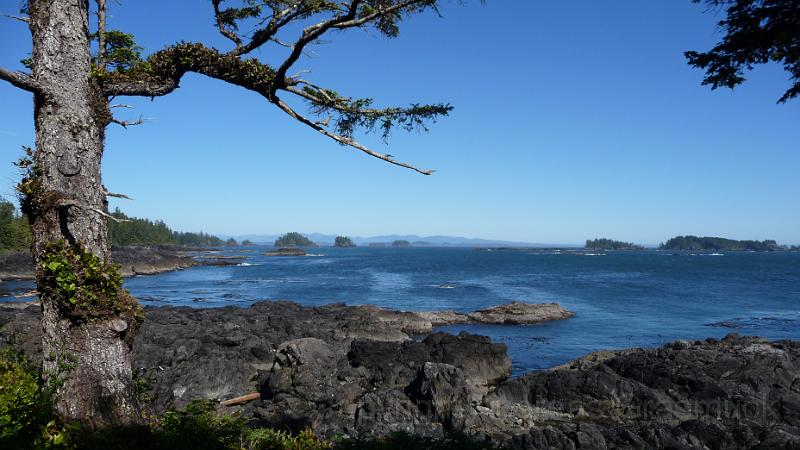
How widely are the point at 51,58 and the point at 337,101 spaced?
3482mm

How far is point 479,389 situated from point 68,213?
53.4 feet

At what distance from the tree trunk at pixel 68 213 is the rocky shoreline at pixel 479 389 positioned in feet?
Answer: 18.7

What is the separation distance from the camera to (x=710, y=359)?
20.4 metres

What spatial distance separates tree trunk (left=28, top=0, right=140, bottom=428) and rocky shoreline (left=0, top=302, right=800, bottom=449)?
5.69 meters

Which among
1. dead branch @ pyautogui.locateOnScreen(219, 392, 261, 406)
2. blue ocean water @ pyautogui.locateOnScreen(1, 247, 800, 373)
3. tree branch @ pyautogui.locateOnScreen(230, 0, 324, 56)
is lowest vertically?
blue ocean water @ pyautogui.locateOnScreen(1, 247, 800, 373)

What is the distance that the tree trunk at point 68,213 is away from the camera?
19.8 feet

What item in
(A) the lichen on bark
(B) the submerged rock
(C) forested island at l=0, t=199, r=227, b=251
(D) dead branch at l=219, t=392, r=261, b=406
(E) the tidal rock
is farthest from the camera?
(C) forested island at l=0, t=199, r=227, b=251

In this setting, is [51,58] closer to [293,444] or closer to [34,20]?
[34,20]

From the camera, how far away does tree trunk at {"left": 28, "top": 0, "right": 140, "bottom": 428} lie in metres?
6.03

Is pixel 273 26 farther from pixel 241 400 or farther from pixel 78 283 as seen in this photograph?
pixel 241 400

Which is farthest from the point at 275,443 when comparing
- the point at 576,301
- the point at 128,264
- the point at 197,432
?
the point at 128,264

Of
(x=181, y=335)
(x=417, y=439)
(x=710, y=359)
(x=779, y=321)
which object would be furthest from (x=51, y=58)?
(x=779, y=321)

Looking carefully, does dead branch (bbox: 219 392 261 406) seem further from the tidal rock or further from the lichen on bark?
the tidal rock

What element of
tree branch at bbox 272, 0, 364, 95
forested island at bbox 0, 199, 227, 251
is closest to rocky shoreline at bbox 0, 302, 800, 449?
tree branch at bbox 272, 0, 364, 95
